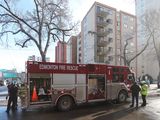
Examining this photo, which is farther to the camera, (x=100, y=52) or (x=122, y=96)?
(x=100, y=52)

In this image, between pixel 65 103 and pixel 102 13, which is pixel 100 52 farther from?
pixel 65 103

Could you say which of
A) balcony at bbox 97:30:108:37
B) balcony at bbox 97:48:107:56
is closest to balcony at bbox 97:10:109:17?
balcony at bbox 97:30:108:37

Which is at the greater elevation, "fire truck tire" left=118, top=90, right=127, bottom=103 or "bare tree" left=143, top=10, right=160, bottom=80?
"bare tree" left=143, top=10, right=160, bottom=80

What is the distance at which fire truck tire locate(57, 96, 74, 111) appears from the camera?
15805 millimetres

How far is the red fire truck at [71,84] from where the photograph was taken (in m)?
14.9

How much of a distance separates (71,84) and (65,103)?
1.18 m

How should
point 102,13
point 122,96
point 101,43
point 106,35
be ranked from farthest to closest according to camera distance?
point 106,35 → point 102,13 → point 101,43 → point 122,96

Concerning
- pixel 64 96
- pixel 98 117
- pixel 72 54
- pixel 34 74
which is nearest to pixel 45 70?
pixel 34 74

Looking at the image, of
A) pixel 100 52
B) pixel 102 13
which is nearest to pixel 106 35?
pixel 100 52

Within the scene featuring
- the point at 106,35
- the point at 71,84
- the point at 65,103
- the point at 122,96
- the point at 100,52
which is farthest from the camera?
the point at 106,35

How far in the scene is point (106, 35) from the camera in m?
69.2

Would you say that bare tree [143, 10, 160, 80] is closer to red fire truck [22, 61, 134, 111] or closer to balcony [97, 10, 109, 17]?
red fire truck [22, 61, 134, 111]

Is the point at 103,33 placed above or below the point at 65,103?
above

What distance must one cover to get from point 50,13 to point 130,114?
637 inches
